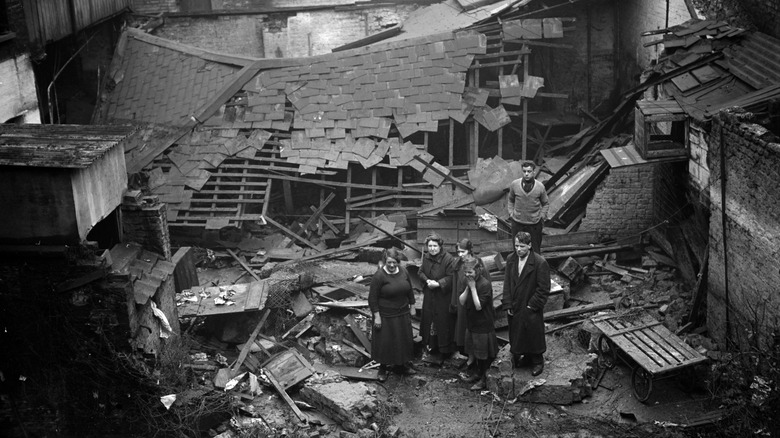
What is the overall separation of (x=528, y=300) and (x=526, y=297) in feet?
0.15

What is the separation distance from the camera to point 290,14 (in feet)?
73.7

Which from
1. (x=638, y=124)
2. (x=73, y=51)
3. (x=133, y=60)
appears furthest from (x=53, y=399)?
(x=73, y=51)

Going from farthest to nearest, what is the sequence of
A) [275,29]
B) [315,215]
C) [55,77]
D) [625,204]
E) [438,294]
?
[275,29], [55,77], [315,215], [625,204], [438,294]

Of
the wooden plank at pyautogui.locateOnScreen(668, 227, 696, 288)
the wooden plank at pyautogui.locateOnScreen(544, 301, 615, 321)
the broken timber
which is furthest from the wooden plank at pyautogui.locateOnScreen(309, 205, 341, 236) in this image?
the wooden plank at pyautogui.locateOnScreen(668, 227, 696, 288)

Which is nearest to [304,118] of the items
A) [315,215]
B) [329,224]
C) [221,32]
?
[315,215]

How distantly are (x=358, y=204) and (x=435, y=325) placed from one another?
5.42 meters

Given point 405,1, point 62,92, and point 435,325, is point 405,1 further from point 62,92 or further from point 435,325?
point 435,325

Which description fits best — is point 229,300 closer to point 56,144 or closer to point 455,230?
point 56,144

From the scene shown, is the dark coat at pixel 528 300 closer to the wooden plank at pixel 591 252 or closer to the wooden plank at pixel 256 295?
the wooden plank at pixel 591 252

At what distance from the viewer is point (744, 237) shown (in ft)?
35.9

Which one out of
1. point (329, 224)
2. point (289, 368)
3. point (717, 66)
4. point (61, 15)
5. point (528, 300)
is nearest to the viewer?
point (528, 300)

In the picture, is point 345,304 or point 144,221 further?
point 345,304

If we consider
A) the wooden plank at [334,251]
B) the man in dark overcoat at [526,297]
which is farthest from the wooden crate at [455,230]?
the man in dark overcoat at [526,297]

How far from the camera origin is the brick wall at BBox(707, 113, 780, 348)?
10219 millimetres
